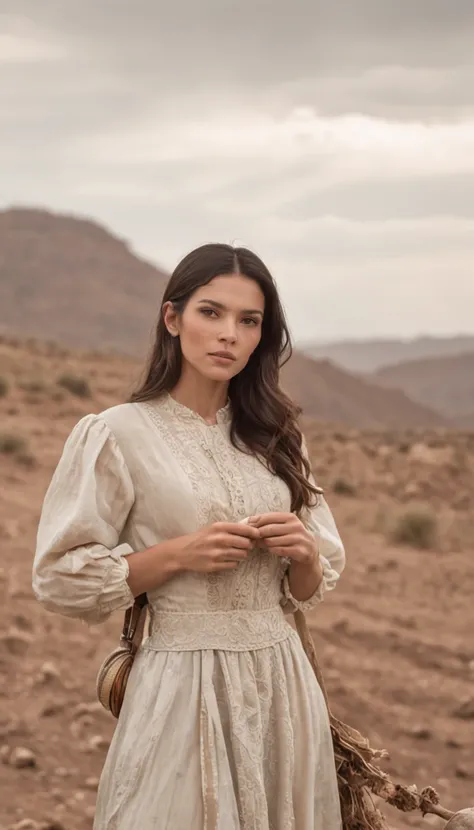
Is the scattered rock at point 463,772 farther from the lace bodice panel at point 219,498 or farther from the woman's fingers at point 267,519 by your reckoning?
the woman's fingers at point 267,519

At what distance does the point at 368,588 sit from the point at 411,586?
58 cm

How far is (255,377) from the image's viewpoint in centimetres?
274

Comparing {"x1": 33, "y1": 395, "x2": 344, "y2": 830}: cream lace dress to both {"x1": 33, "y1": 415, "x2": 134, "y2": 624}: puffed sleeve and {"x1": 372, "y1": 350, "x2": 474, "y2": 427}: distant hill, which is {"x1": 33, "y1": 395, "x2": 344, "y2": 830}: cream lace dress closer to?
{"x1": 33, "y1": 415, "x2": 134, "y2": 624}: puffed sleeve

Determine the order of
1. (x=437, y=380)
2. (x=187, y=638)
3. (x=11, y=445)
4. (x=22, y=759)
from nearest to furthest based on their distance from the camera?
(x=187, y=638), (x=22, y=759), (x=11, y=445), (x=437, y=380)

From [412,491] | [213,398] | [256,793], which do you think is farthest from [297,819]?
[412,491]

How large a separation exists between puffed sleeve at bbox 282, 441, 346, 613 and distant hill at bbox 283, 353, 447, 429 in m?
58.7

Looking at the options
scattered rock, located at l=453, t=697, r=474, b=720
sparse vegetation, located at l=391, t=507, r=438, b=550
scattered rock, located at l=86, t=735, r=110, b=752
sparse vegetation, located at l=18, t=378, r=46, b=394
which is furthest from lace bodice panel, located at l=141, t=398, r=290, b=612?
sparse vegetation, located at l=18, t=378, r=46, b=394

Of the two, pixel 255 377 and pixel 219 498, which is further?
pixel 255 377

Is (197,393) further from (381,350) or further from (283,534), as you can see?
(381,350)

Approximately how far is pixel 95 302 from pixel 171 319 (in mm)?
76805

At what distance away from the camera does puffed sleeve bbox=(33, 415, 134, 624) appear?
2316 mm

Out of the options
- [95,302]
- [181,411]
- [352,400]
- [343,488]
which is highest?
[181,411]

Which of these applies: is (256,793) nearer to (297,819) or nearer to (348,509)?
(297,819)

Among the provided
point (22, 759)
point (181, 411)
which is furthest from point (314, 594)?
point (22, 759)
